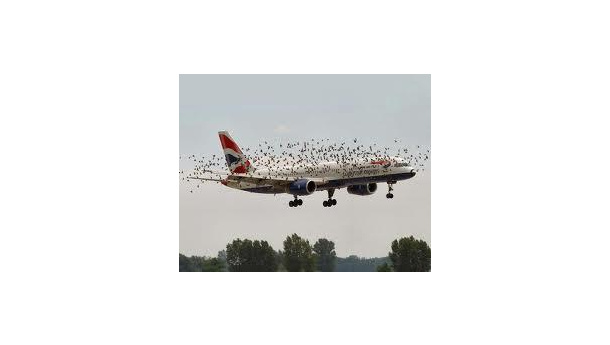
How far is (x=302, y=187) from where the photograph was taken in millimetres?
26234

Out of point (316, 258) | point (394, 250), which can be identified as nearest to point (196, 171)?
point (316, 258)

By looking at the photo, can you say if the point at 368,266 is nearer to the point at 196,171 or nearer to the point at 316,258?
the point at 316,258

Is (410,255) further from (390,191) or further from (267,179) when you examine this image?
(267,179)

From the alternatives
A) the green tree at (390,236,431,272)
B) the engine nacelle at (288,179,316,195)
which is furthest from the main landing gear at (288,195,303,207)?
the green tree at (390,236,431,272)

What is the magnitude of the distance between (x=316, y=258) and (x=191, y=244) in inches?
112

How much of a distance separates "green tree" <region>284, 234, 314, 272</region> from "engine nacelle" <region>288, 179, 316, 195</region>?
1044 millimetres

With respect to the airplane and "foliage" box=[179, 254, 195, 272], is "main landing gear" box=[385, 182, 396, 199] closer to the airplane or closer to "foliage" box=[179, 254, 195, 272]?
the airplane

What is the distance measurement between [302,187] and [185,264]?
3.56 m

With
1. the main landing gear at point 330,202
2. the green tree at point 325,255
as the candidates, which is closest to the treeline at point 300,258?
the green tree at point 325,255

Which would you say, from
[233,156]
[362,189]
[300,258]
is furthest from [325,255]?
[233,156]

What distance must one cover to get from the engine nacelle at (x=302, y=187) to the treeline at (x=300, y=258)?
1.04m

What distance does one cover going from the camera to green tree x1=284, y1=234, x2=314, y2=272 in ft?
84.1

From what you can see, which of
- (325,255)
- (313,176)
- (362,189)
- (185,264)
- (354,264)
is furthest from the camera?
(362,189)

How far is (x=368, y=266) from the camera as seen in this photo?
25.4 meters
